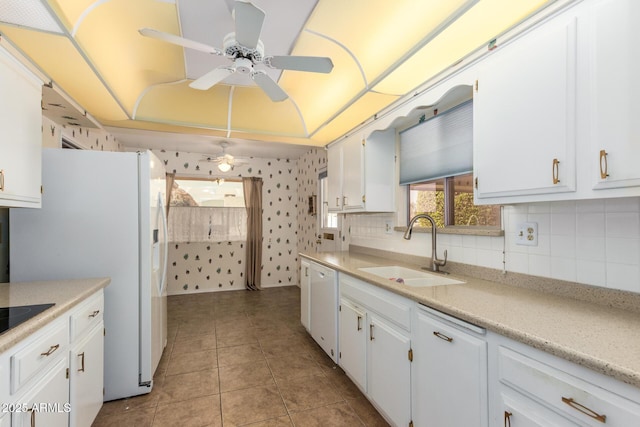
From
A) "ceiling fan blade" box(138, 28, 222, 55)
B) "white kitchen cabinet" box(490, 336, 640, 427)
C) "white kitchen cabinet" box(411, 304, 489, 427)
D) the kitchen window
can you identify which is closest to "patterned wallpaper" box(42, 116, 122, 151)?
the kitchen window

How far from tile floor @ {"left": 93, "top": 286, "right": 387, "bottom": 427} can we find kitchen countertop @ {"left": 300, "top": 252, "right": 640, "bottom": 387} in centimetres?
103

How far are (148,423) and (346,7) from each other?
2.86m

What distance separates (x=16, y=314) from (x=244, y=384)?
5.12ft

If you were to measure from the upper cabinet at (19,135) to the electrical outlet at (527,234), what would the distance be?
8.73ft

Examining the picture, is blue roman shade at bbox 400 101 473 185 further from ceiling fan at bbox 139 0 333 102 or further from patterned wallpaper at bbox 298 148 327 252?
patterned wallpaper at bbox 298 148 327 252

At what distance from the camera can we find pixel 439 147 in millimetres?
2312

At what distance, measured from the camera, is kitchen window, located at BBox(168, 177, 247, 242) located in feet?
16.7

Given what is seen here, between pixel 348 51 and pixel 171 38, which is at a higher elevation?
pixel 348 51

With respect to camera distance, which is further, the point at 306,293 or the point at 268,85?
the point at 306,293

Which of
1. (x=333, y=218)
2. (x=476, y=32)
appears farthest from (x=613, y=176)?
(x=333, y=218)

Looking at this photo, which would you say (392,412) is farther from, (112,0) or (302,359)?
(112,0)

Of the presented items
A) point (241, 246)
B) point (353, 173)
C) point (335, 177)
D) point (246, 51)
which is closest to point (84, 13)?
point (246, 51)

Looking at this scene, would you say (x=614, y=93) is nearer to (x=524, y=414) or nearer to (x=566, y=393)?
(x=566, y=393)

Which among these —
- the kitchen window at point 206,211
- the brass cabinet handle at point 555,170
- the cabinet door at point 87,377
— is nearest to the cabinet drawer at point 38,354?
the cabinet door at point 87,377
